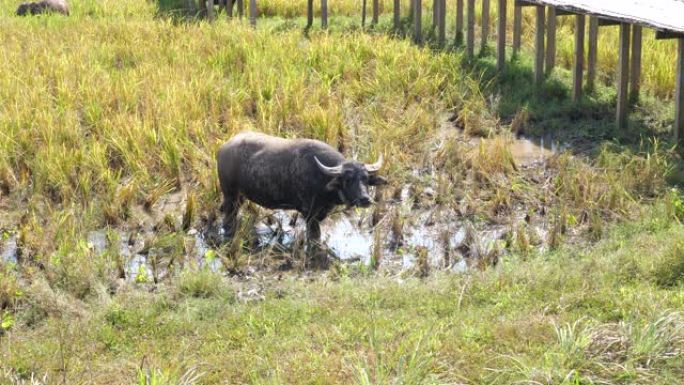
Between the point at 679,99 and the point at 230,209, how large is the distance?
385cm

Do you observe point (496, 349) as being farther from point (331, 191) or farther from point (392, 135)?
point (392, 135)

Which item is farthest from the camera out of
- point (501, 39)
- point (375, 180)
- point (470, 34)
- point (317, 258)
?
point (470, 34)

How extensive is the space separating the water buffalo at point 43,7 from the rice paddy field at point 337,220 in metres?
1.91

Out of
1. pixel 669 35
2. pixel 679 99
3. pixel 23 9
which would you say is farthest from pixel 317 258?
pixel 23 9

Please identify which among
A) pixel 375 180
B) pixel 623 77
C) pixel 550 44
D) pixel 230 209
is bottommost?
pixel 230 209

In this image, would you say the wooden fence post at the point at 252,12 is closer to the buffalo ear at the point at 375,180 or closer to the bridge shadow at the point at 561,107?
the bridge shadow at the point at 561,107

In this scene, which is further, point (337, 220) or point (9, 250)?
point (337, 220)

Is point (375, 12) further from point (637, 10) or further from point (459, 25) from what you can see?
point (637, 10)

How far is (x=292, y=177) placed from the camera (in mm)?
7570

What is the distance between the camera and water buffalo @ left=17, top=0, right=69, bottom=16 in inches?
581

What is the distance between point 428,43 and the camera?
1219 centimetres

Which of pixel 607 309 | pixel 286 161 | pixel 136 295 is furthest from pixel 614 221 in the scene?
pixel 136 295

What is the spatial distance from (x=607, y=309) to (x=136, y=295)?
2706mm

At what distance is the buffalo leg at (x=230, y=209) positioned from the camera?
25.7 feet
